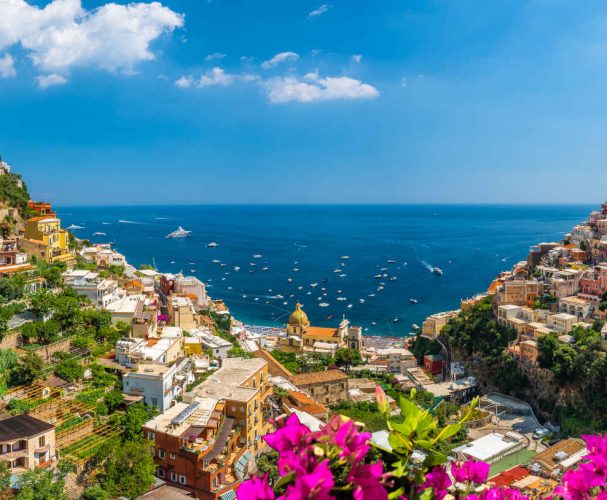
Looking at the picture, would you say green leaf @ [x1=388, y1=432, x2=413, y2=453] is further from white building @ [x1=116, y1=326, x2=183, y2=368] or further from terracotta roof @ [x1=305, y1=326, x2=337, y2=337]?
terracotta roof @ [x1=305, y1=326, x2=337, y2=337]

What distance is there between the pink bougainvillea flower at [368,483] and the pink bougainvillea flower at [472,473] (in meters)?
0.92

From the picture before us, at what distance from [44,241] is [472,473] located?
27.7 meters

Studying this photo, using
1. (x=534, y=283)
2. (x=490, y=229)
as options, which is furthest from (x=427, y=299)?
(x=490, y=229)

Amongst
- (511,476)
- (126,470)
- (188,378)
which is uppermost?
(188,378)

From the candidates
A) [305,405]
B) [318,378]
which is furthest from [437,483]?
[318,378]

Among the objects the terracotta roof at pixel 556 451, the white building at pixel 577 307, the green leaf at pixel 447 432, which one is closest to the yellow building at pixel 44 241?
the terracotta roof at pixel 556 451

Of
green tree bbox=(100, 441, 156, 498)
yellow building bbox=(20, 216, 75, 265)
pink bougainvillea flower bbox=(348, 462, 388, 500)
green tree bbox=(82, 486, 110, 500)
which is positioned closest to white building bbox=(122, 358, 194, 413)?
green tree bbox=(100, 441, 156, 498)

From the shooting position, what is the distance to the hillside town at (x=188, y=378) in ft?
44.7

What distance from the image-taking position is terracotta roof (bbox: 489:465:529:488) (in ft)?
56.2

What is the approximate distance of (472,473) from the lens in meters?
2.57

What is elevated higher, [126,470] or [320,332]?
[126,470]

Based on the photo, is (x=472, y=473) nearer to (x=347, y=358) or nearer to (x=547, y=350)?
(x=547, y=350)

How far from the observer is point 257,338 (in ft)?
115

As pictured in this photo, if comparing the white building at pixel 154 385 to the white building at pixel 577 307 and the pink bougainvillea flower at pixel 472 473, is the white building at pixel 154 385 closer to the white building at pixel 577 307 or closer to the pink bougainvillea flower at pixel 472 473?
the pink bougainvillea flower at pixel 472 473
